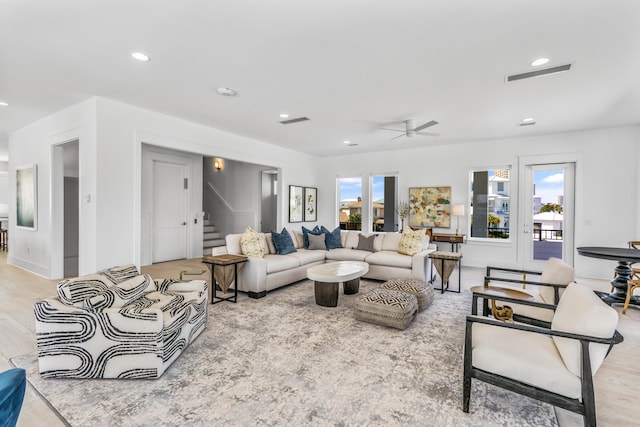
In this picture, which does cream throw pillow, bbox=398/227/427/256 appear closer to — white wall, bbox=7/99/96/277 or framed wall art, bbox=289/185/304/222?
framed wall art, bbox=289/185/304/222

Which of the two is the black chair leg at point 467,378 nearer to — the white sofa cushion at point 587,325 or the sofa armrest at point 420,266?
the white sofa cushion at point 587,325

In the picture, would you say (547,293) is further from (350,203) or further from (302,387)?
(350,203)

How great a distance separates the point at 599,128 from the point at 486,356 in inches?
228

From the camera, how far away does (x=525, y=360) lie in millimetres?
1875

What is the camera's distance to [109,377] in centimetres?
230

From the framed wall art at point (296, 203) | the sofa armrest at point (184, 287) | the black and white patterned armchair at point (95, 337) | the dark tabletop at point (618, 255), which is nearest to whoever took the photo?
the black and white patterned armchair at point (95, 337)

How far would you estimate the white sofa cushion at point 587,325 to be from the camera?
1667 millimetres

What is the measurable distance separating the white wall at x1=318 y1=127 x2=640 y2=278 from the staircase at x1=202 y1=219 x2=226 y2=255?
204 inches

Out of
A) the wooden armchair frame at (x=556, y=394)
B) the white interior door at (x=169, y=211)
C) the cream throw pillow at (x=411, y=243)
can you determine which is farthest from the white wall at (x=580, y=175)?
the white interior door at (x=169, y=211)

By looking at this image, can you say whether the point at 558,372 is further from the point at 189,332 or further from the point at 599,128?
the point at 599,128

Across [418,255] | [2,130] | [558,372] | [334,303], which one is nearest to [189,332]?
[334,303]

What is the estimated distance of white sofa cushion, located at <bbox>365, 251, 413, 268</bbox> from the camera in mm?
5109

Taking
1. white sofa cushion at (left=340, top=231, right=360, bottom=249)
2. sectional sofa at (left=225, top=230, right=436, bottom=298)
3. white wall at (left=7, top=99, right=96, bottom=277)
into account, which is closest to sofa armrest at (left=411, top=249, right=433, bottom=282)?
sectional sofa at (left=225, top=230, right=436, bottom=298)

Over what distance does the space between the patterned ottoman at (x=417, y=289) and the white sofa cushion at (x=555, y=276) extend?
3.95 feet
